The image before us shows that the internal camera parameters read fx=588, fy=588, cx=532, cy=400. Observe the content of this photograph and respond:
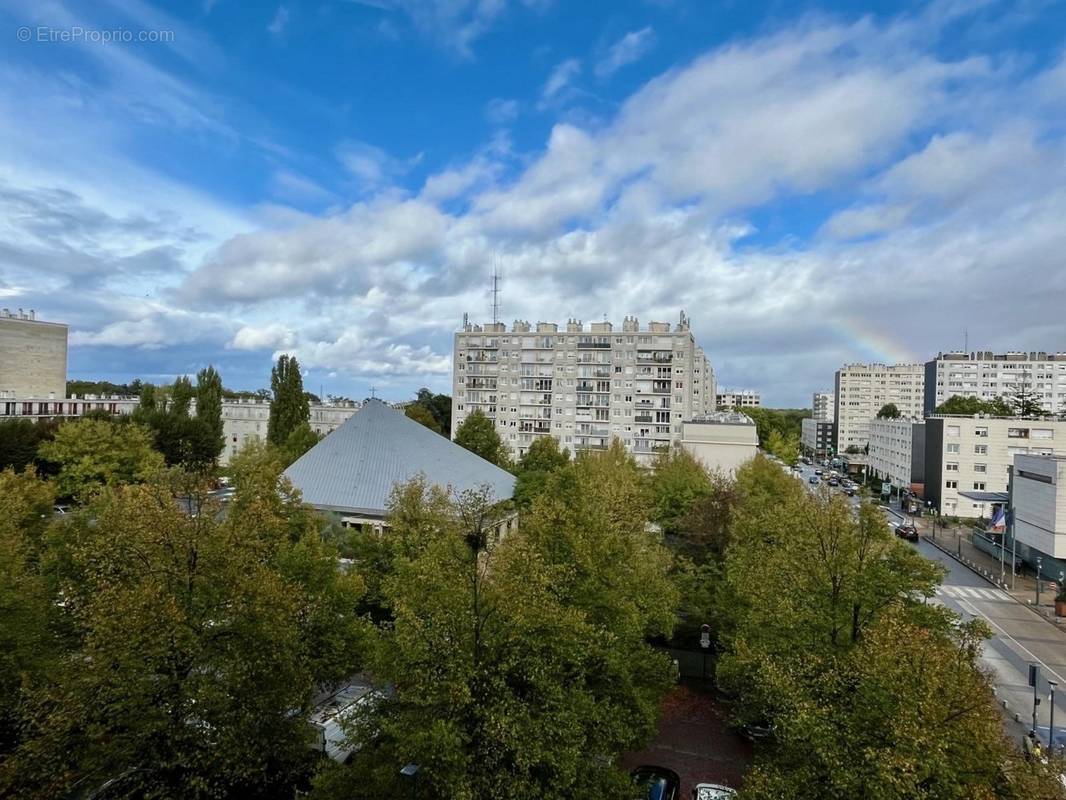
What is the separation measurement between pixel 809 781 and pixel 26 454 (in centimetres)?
5644

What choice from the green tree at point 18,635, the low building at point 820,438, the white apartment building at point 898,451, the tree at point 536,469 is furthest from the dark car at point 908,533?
the low building at point 820,438

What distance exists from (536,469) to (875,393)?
4619 inches

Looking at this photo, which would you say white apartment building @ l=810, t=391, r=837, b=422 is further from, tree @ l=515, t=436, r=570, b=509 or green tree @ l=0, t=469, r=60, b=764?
green tree @ l=0, t=469, r=60, b=764

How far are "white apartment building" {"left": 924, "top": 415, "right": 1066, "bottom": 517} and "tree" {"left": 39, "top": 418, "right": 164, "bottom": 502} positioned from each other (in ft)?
230

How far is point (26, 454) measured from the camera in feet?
149

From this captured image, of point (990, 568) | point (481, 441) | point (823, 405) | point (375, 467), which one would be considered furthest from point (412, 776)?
point (823, 405)

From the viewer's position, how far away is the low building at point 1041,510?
35688 mm

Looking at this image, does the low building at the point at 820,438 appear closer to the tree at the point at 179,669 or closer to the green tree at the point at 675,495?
the green tree at the point at 675,495

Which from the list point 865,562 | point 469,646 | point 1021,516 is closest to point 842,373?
point 1021,516

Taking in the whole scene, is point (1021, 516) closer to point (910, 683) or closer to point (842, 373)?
point (910, 683)

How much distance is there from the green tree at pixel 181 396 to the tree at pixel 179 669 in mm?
44481

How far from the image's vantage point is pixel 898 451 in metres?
74.4

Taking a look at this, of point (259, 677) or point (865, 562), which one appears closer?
point (259, 677)

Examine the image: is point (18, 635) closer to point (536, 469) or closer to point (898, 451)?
point (536, 469)
